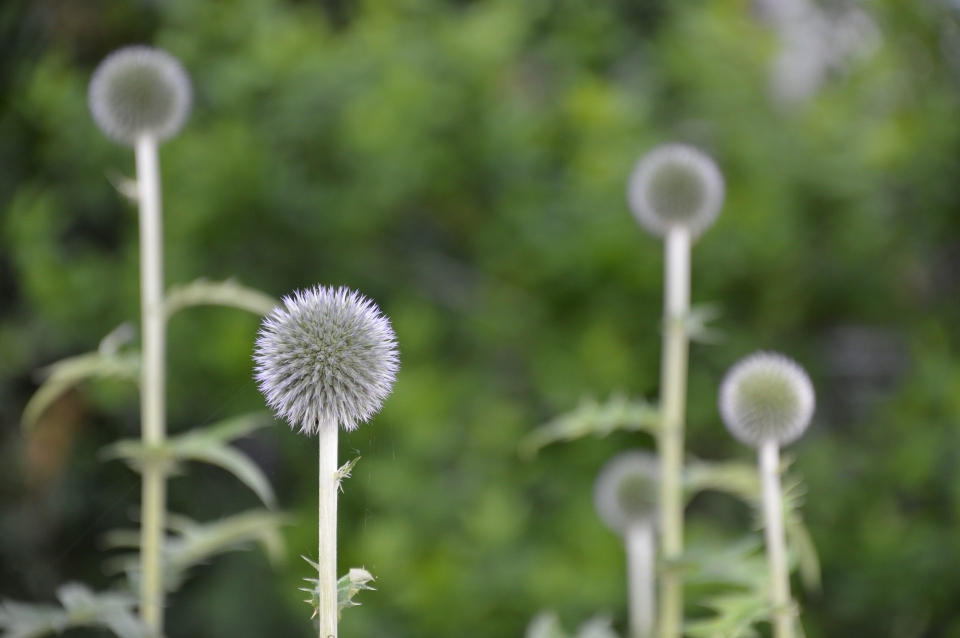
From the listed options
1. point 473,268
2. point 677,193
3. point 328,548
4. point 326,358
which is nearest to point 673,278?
point 677,193

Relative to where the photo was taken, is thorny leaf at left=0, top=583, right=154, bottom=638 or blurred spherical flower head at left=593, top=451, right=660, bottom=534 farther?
blurred spherical flower head at left=593, top=451, right=660, bottom=534

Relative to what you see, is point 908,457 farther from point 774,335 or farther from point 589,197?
point 589,197

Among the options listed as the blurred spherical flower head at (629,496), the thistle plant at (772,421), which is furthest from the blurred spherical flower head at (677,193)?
the blurred spherical flower head at (629,496)

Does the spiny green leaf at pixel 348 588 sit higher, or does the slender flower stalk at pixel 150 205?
the slender flower stalk at pixel 150 205

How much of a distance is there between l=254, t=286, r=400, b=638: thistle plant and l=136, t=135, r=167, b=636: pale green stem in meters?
0.39

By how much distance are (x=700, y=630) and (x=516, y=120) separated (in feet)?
7.21

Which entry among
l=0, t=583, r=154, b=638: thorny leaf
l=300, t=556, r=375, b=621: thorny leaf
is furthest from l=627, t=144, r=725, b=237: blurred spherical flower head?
l=0, t=583, r=154, b=638: thorny leaf

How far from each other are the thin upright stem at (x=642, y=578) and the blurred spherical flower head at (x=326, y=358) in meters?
0.72

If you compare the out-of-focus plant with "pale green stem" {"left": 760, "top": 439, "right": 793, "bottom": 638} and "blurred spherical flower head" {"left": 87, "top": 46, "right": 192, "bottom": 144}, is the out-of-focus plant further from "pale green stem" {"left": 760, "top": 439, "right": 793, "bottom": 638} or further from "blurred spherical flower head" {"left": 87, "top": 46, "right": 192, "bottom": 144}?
"blurred spherical flower head" {"left": 87, "top": 46, "right": 192, "bottom": 144}

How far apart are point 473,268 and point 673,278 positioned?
1.85 m

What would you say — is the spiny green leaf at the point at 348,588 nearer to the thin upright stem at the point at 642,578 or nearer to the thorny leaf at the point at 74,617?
the thorny leaf at the point at 74,617

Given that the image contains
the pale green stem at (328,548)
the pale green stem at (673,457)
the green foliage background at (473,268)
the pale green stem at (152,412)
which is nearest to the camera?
the pale green stem at (328,548)

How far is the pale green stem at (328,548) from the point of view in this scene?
707mm

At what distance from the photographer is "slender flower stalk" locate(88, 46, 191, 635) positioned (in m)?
1.17
